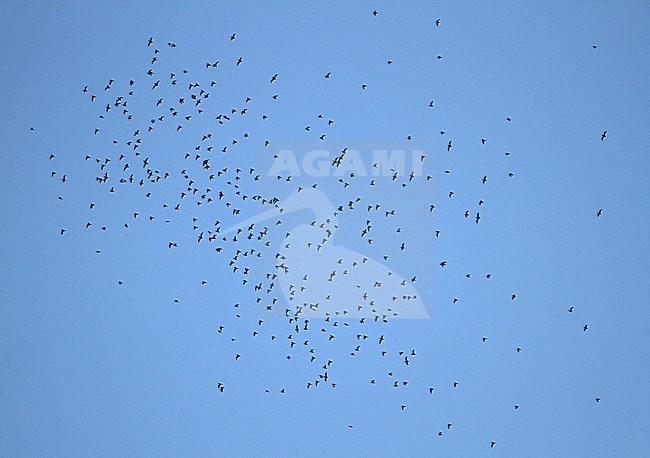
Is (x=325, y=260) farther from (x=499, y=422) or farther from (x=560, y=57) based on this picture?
(x=560, y=57)

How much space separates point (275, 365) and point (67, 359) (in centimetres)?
87

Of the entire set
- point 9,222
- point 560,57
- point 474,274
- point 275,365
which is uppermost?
point 560,57

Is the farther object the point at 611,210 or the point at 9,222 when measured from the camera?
the point at 9,222

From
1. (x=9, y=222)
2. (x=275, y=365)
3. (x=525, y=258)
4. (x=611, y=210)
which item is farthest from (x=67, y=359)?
(x=611, y=210)

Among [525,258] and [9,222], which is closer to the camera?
[525,258]

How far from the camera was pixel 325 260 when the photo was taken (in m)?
2.49

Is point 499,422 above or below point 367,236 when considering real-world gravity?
below

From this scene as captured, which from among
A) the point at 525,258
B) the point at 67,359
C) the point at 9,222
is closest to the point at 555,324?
the point at 525,258

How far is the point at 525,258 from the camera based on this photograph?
2439mm

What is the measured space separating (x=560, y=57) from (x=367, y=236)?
1.04 metres

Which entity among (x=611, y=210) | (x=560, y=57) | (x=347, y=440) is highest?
(x=560, y=57)

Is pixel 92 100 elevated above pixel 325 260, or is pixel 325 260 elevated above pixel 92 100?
pixel 92 100

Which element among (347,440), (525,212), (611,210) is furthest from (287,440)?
(611,210)

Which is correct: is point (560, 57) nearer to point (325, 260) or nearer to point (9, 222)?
point (325, 260)
